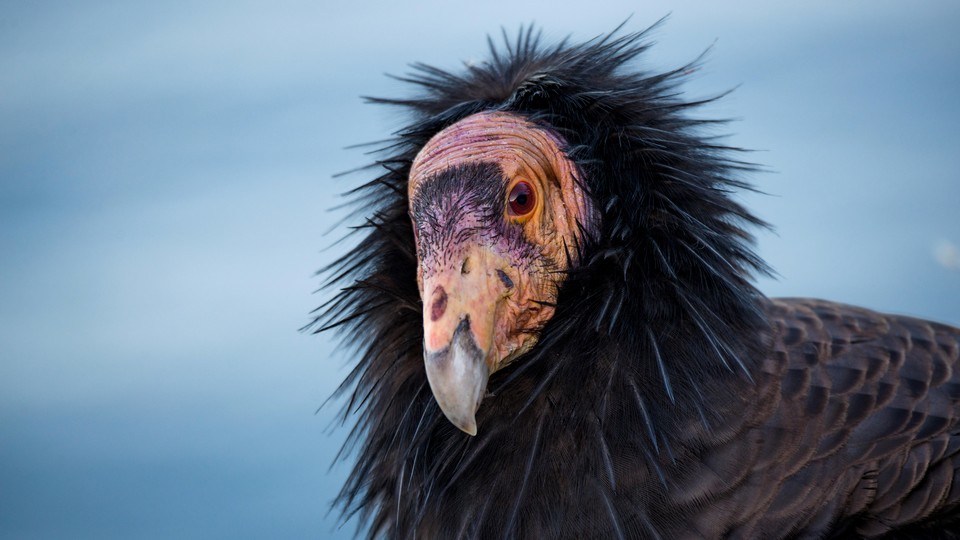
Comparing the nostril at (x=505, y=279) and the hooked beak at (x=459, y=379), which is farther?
the nostril at (x=505, y=279)

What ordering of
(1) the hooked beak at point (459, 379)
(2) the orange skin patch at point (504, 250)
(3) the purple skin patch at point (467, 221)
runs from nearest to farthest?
(1) the hooked beak at point (459, 379)
(2) the orange skin patch at point (504, 250)
(3) the purple skin patch at point (467, 221)

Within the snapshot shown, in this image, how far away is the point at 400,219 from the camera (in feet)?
7.98

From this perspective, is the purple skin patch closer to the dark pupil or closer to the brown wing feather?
the dark pupil

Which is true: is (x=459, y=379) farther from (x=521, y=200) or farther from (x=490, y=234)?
(x=521, y=200)

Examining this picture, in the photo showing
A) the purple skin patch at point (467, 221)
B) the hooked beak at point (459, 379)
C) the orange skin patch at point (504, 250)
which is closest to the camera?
the hooked beak at point (459, 379)

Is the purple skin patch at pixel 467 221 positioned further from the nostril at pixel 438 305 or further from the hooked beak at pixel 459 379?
the hooked beak at pixel 459 379

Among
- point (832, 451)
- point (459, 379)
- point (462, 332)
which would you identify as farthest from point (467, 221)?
point (832, 451)

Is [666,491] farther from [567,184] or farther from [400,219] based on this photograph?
[400,219]

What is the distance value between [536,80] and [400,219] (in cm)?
50

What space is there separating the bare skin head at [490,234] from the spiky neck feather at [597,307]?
51 mm

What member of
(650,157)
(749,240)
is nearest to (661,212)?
(650,157)

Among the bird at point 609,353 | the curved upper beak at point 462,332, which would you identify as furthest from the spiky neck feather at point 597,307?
the curved upper beak at point 462,332

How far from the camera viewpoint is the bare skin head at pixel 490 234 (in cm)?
197

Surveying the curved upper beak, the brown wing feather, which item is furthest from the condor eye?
the brown wing feather
